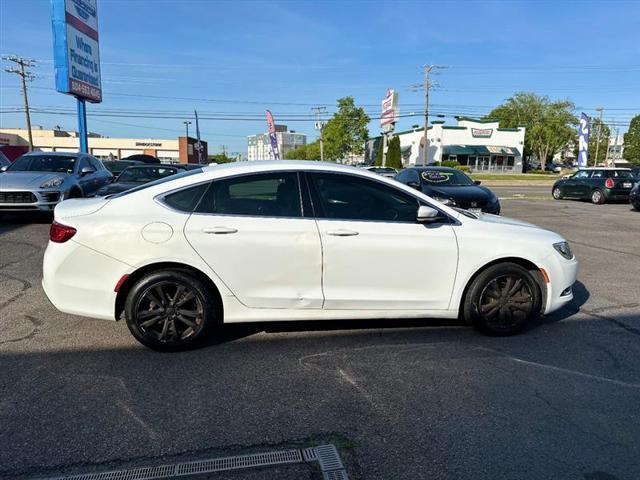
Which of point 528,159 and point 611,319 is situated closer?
point 611,319

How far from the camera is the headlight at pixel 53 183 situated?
9402 millimetres

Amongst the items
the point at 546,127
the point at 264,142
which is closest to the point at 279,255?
the point at 546,127

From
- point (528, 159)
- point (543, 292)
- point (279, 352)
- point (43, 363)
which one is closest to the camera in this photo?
point (43, 363)

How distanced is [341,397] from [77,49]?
61.7 feet

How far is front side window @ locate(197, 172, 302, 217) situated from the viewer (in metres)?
3.82

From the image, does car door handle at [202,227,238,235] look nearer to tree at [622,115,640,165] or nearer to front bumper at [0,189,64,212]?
front bumper at [0,189,64,212]

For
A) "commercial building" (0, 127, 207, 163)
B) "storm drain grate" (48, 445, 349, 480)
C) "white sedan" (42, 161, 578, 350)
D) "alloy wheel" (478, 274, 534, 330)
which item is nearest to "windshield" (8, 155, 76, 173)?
"white sedan" (42, 161, 578, 350)

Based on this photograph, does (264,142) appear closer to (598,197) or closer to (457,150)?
(457,150)

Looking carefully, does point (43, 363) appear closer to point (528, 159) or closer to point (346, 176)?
point (346, 176)

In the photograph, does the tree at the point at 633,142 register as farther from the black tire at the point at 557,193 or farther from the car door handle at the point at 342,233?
the car door handle at the point at 342,233

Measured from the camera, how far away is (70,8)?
16156mm

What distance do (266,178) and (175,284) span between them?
1.20m

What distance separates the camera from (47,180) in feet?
31.2

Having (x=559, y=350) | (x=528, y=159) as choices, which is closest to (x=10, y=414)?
(x=559, y=350)
